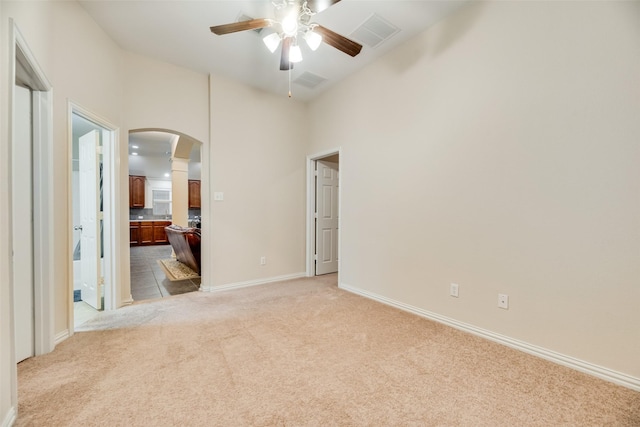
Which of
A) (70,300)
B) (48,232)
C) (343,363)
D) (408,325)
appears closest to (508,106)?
(408,325)

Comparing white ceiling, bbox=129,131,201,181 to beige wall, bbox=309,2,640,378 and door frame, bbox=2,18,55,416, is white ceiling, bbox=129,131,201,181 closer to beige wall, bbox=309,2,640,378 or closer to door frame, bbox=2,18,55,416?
door frame, bbox=2,18,55,416

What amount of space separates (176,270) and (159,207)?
607 centimetres

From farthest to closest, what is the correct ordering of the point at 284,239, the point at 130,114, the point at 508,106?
the point at 284,239 < the point at 130,114 < the point at 508,106

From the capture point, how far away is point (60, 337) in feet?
7.14

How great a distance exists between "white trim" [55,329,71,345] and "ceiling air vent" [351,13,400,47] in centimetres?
390

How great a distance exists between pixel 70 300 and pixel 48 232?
684mm

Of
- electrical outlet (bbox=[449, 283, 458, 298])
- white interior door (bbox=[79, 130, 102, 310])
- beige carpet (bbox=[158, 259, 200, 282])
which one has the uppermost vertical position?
A: white interior door (bbox=[79, 130, 102, 310])

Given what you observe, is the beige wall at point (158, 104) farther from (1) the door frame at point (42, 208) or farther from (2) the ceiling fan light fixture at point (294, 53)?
(2) the ceiling fan light fixture at point (294, 53)

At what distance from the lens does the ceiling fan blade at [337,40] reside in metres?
2.06

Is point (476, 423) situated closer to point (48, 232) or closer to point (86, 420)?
point (86, 420)

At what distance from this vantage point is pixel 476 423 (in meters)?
1.35

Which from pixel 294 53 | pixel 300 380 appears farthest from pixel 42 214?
pixel 294 53

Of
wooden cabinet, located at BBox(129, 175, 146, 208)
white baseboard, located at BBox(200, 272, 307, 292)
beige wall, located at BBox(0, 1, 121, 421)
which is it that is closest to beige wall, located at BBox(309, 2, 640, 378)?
white baseboard, located at BBox(200, 272, 307, 292)

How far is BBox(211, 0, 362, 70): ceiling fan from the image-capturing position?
1.94 meters
